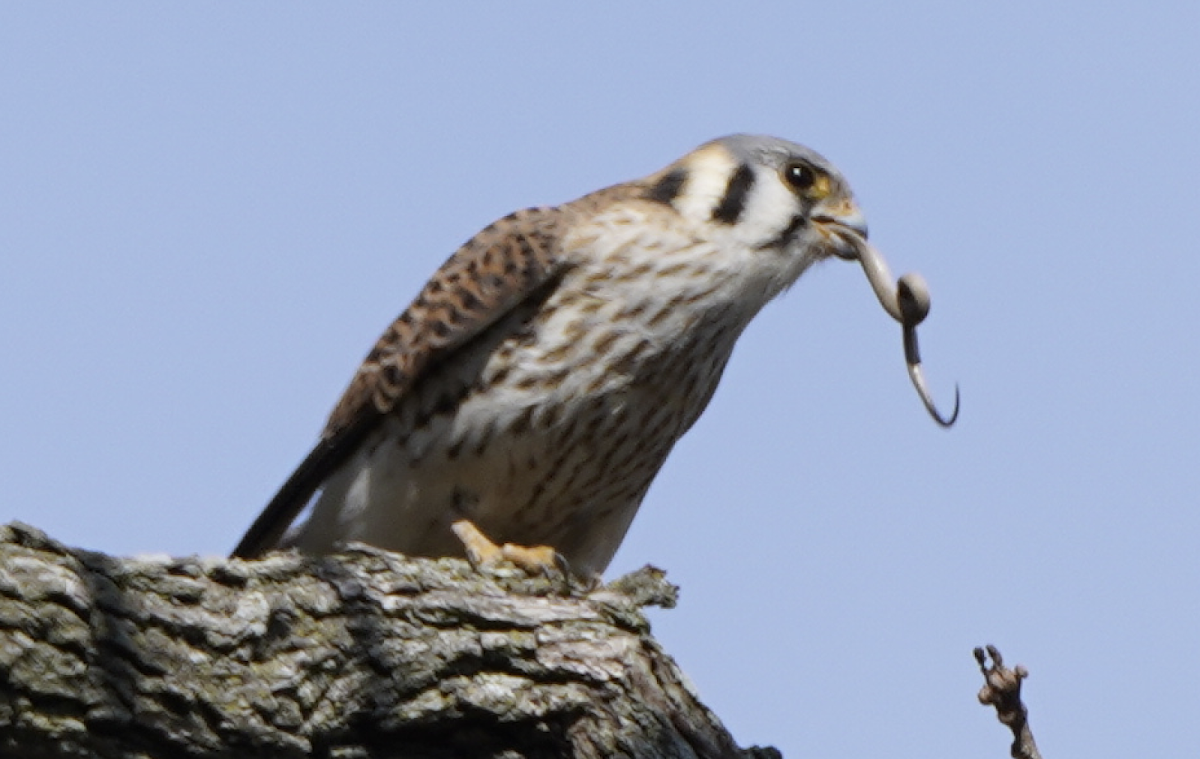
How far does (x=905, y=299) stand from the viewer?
5.43 m

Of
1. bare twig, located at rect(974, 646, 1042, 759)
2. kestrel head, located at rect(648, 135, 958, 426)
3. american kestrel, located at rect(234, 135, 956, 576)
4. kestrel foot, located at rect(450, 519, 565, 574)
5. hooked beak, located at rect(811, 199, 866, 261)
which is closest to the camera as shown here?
bare twig, located at rect(974, 646, 1042, 759)

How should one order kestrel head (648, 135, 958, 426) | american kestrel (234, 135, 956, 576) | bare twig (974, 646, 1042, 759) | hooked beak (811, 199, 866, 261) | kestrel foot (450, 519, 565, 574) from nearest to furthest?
bare twig (974, 646, 1042, 759) < kestrel foot (450, 519, 565, 574) < american kestrel (234, 135, 956, 576) < kestrel head (648, 135, 958, 426) < hooked beak (811, 199, 866, 261)

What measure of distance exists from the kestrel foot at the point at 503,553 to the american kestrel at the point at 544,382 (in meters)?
0.01

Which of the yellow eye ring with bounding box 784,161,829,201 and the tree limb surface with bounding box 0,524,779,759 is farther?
the yellow eye ring with bounding box 784,161,829,201

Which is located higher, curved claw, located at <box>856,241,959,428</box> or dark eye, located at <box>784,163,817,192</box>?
dark eye, located at <box>784,163,817,192</box>

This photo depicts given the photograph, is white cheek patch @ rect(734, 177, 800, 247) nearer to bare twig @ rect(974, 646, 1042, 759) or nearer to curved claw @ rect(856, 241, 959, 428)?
curved claw @ rect(856, 241, 959, 428)

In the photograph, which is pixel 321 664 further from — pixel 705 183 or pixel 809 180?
pixel 809 180

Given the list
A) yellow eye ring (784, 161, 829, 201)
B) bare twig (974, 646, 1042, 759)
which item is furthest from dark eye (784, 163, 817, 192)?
bare twig (974, 646, 1042, 759)

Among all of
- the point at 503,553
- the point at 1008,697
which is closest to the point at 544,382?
the point at 503,553

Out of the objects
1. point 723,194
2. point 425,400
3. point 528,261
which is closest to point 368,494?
point 425,400

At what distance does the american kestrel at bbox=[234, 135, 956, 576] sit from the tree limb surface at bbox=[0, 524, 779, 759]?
0.91m

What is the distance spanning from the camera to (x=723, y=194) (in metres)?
5.49

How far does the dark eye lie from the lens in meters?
5.63

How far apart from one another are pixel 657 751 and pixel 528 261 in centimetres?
172
